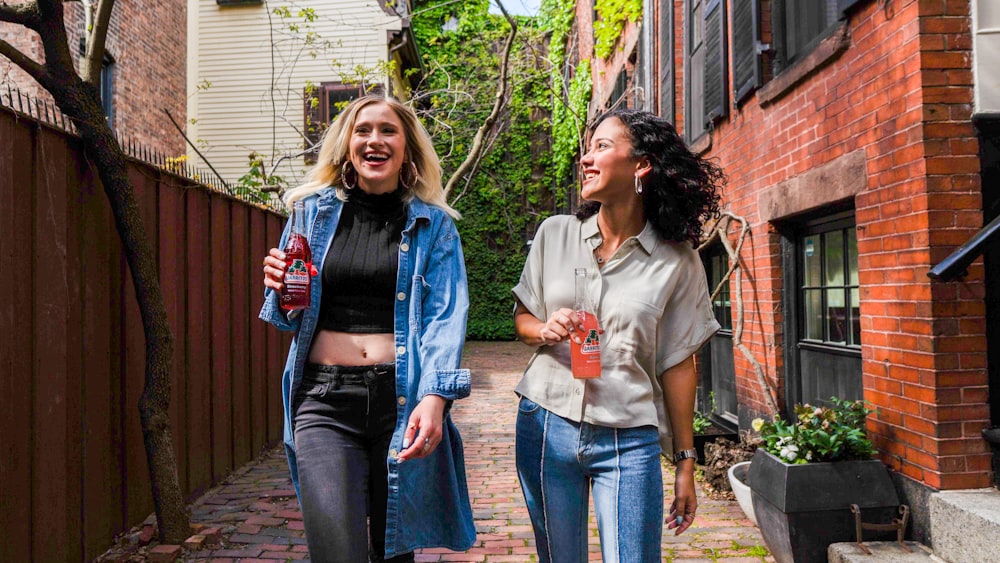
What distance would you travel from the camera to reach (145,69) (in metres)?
14.3

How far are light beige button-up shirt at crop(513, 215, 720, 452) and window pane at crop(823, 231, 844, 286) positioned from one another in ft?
9.98

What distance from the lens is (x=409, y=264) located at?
97.0 inches

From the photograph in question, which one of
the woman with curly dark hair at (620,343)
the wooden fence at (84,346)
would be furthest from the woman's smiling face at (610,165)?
the wooden fence at (84,346)

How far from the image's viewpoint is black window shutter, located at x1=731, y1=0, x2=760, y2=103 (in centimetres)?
593

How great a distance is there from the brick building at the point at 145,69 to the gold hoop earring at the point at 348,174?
10.6 meters

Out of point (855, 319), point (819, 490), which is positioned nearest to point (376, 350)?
point (819, 490)

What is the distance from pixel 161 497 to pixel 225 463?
1811 millimetres

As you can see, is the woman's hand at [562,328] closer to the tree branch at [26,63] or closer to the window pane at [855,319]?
the tree branch at [26,63]

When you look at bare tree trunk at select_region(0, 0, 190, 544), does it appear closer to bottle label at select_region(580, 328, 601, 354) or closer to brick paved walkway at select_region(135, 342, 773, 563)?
brick paved walkway at select_region(135, 342, 773, 563)

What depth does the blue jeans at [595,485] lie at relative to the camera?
86.2 inches

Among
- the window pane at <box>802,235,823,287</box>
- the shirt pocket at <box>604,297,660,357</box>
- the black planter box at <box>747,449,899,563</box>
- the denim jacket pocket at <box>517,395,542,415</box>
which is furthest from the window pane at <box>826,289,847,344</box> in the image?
the denim jacket pocket at <box>517,395,542,415</box>

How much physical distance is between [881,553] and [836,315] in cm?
191

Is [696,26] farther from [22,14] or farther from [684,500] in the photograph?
[684,500]

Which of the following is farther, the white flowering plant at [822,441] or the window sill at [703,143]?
the window sill at [703,143]
